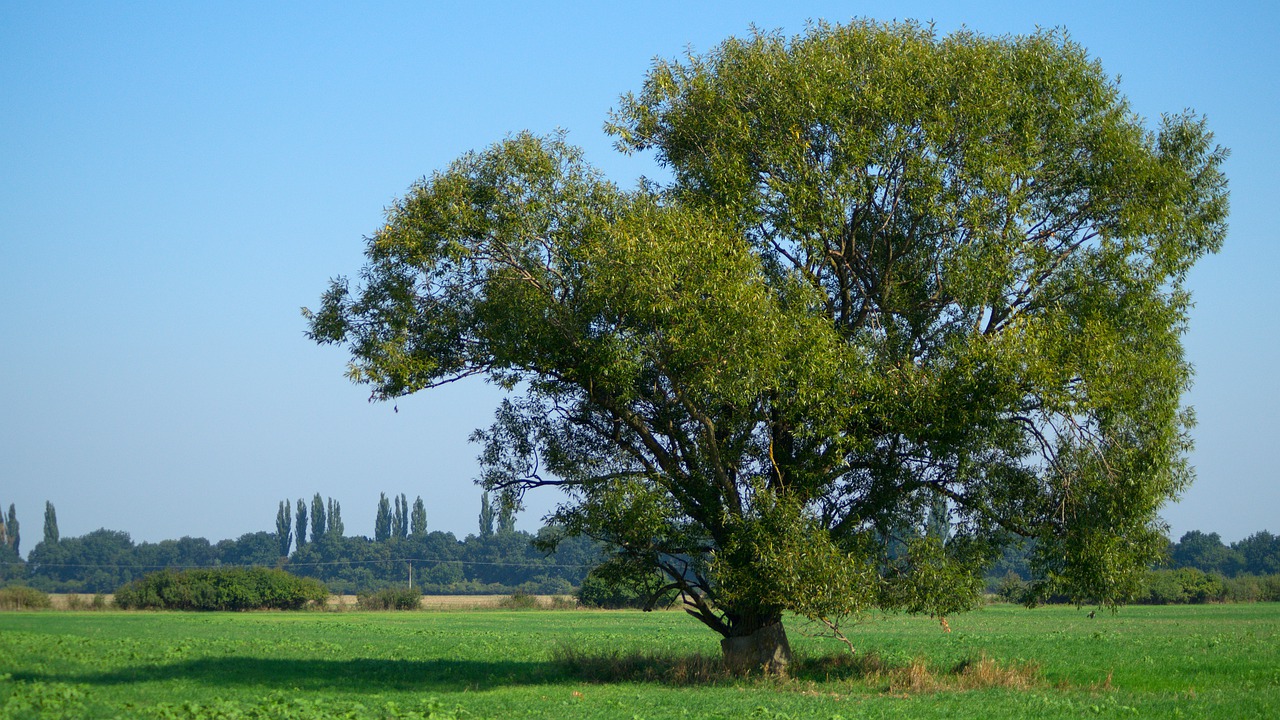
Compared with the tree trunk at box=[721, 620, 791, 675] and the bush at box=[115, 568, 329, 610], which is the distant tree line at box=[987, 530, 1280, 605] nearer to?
the tree trunk at box=[721, 620, 791, 675]

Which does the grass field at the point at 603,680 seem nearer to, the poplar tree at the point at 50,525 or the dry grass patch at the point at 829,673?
the dry grass patch at the point at 829,673

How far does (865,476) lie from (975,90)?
9384 millimetres

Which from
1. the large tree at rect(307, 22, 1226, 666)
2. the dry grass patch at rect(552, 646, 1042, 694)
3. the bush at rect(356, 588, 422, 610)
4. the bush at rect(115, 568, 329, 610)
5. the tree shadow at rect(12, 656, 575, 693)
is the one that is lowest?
the bush at rect(356, 588, 422, 610)

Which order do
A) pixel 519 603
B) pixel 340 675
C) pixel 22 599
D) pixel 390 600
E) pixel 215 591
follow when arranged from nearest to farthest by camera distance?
pixel 340 675, pixel 22 599, pixel 215 591, pixel 390 600, pixel 519 603

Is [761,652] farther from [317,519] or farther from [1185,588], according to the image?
[317,519]

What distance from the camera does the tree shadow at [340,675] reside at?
1062 inches

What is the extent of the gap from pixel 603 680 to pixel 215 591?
8002 centimetres

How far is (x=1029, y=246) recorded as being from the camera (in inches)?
892

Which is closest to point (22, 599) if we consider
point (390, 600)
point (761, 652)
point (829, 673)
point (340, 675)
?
point (390, 600)

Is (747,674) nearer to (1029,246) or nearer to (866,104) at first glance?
(1029,246)

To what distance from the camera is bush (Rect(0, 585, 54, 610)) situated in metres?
81.8

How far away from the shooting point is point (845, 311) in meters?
24.5

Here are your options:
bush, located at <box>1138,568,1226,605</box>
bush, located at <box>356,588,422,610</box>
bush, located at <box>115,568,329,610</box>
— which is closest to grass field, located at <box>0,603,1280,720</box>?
bush, located at <box>115,568,329,610</box>

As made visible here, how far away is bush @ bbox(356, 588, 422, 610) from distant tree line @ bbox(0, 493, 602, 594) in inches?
2561
